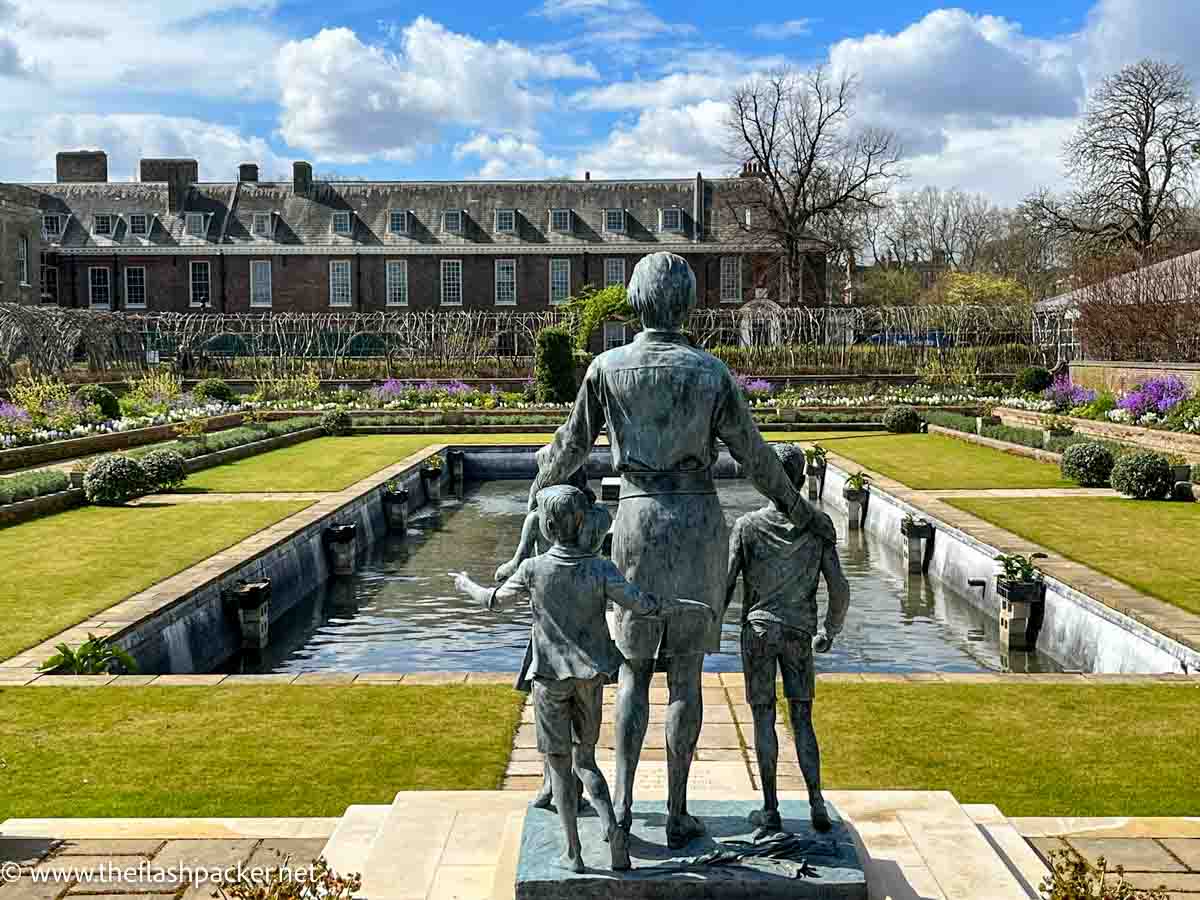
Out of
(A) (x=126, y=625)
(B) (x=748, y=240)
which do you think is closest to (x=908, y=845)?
(A) (x=126, y=625)

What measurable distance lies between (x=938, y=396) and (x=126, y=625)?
3064cm

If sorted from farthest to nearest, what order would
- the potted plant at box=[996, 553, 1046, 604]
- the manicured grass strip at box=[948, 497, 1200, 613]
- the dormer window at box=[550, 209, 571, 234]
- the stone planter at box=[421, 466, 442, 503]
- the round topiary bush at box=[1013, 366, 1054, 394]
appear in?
the dormer window at box=[550, 209, 571, 234] → the round topiary bush at box=[1013, 366, 1054, 394] → the stone planter at box=[421, 466, 442, 503] → the manicured grass strip at box=[948, 497, 1200, 613] → the potted plant at box=[996, 553, 1046, 604]

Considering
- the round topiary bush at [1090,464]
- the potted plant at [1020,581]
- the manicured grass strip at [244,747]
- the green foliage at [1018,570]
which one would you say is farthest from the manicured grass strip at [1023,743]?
the round topiary bush at [1090,464]

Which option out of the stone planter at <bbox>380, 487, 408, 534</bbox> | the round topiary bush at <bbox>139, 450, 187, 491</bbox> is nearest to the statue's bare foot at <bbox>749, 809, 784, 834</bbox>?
the stone planter at <bbox>380, 487, 408, 534</bbox>

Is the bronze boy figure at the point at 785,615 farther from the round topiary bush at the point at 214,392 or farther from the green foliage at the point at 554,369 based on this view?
the round topiary bush at the point at 214,392

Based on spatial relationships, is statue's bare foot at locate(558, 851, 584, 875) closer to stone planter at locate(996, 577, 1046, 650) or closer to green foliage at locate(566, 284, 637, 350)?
stone planter at locate(996, 577, 1046, 650)

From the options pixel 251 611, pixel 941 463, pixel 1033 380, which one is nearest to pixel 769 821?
pixel 251 611

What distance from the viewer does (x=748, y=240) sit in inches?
1977

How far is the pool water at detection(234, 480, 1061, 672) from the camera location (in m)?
11.2

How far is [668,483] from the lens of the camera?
15.1 ft

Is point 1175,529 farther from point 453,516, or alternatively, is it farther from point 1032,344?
point 1032,344

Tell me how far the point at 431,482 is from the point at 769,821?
60.4 feet

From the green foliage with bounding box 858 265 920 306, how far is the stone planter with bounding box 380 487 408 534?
160 feet

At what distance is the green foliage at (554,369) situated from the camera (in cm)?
3466
